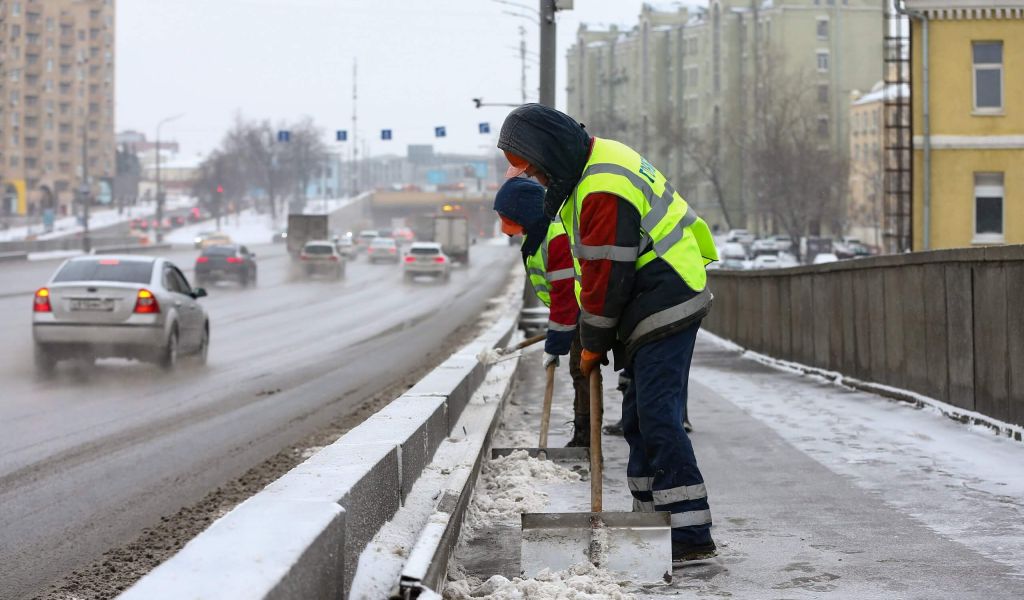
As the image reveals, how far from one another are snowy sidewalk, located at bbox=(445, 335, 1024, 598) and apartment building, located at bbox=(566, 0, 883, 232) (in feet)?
261

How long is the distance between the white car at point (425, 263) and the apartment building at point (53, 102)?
3477 inches

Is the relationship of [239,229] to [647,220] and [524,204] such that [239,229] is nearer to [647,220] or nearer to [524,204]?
[524,204]

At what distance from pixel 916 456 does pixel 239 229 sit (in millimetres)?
125547

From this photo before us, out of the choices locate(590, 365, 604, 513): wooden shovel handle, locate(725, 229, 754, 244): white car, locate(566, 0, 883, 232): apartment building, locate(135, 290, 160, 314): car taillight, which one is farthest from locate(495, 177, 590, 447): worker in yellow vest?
locate(566, 0, 883, 232): apartment building

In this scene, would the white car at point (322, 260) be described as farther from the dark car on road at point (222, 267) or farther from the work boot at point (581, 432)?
the work boot at point (581, 432)

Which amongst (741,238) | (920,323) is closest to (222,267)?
(920,323)

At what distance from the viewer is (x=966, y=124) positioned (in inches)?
1470

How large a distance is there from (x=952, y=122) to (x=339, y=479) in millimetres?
35359

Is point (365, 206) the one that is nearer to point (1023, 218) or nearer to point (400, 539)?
point (1023, 218)

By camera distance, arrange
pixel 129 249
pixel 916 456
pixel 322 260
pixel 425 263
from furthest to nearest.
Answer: pixel 129 249 → pixel 322 260 → pixel 425 263 → pixel 916 456

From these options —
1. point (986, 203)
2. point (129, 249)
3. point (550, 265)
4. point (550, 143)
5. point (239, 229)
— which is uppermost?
point (239, 229)

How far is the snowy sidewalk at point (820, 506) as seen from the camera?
5137 mm

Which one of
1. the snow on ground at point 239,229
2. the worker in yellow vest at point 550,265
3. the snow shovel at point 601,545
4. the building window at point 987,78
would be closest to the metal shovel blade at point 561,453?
the worker in yellow vest at point 550,265

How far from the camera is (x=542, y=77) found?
70.6ft
